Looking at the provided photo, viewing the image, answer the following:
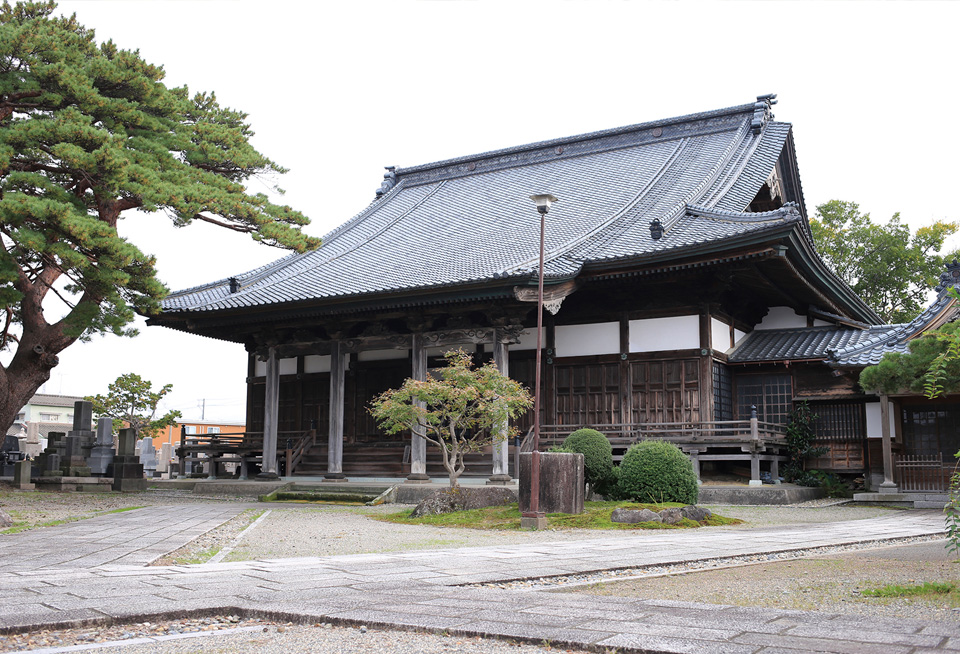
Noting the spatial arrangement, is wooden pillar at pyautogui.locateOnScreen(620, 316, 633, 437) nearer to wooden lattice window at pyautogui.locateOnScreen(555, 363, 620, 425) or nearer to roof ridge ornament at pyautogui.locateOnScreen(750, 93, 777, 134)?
wooden lattice window at pyautogui.locateOnScreen(555, 363, 620, 425)

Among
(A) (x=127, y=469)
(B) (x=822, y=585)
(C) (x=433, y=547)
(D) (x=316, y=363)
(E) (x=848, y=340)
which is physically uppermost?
(E) (x=848, y=340)

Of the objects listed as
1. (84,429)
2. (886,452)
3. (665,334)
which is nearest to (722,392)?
(665,334)

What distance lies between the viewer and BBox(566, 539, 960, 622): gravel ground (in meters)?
5.57

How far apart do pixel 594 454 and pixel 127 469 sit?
13499 millimetres

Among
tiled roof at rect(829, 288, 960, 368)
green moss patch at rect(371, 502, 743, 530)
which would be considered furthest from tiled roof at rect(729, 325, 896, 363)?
green moss patch at rect(371, 502, 743, 530)

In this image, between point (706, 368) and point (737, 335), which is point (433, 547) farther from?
point (737, 335)

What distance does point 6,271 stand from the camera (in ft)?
53.7

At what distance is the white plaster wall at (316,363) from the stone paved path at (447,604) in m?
15.5

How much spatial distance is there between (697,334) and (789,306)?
4058 millimetres

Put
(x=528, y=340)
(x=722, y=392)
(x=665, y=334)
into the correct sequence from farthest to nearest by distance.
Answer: (x=528, y=340) < (x=722, y=392) < (x=665, y=334)

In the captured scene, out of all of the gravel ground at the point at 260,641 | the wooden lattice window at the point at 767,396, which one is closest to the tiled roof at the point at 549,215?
the wooden lattice window at the point at 767,396

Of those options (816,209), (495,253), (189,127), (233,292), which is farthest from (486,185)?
(816,209)

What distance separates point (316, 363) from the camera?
24.3 metres

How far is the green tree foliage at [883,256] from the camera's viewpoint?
31312 millimetres
